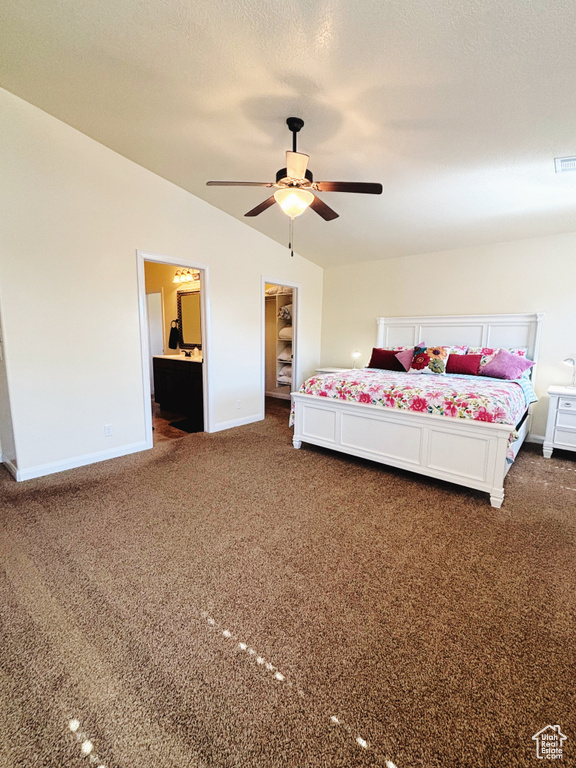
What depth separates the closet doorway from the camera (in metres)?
6.13

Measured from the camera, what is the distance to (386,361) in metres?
4.49

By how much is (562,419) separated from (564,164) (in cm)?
231

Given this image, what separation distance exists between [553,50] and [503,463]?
8.10ft

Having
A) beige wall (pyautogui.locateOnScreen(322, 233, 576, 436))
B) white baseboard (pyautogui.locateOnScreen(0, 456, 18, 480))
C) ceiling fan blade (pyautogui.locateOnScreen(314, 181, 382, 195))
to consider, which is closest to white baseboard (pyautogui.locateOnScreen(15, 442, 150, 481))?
white baseboard (pyautogui.locateOnScreen(0, 456, 18, 480))

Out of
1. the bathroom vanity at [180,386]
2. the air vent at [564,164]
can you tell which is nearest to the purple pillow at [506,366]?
the air vent at [564,164]

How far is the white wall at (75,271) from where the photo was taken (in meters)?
2.79

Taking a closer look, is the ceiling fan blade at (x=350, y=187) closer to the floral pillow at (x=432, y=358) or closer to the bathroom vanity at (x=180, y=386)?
the floral pillow at (x=432, y=358)

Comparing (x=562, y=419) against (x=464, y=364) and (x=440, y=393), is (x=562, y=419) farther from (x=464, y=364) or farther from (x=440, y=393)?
(x=440, y=393)

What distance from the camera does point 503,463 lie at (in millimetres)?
2555

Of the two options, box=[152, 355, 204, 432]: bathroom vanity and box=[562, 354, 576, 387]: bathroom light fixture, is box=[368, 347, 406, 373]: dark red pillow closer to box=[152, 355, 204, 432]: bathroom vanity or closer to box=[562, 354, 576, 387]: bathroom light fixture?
box=[562, 354, 576, 387]: bathroom light fixture

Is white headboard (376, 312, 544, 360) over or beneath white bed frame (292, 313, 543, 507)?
over

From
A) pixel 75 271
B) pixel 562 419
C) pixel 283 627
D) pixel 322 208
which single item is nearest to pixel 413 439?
pixel 562 419

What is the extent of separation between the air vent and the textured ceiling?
0.16 ft

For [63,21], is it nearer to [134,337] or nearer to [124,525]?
[134,337]
